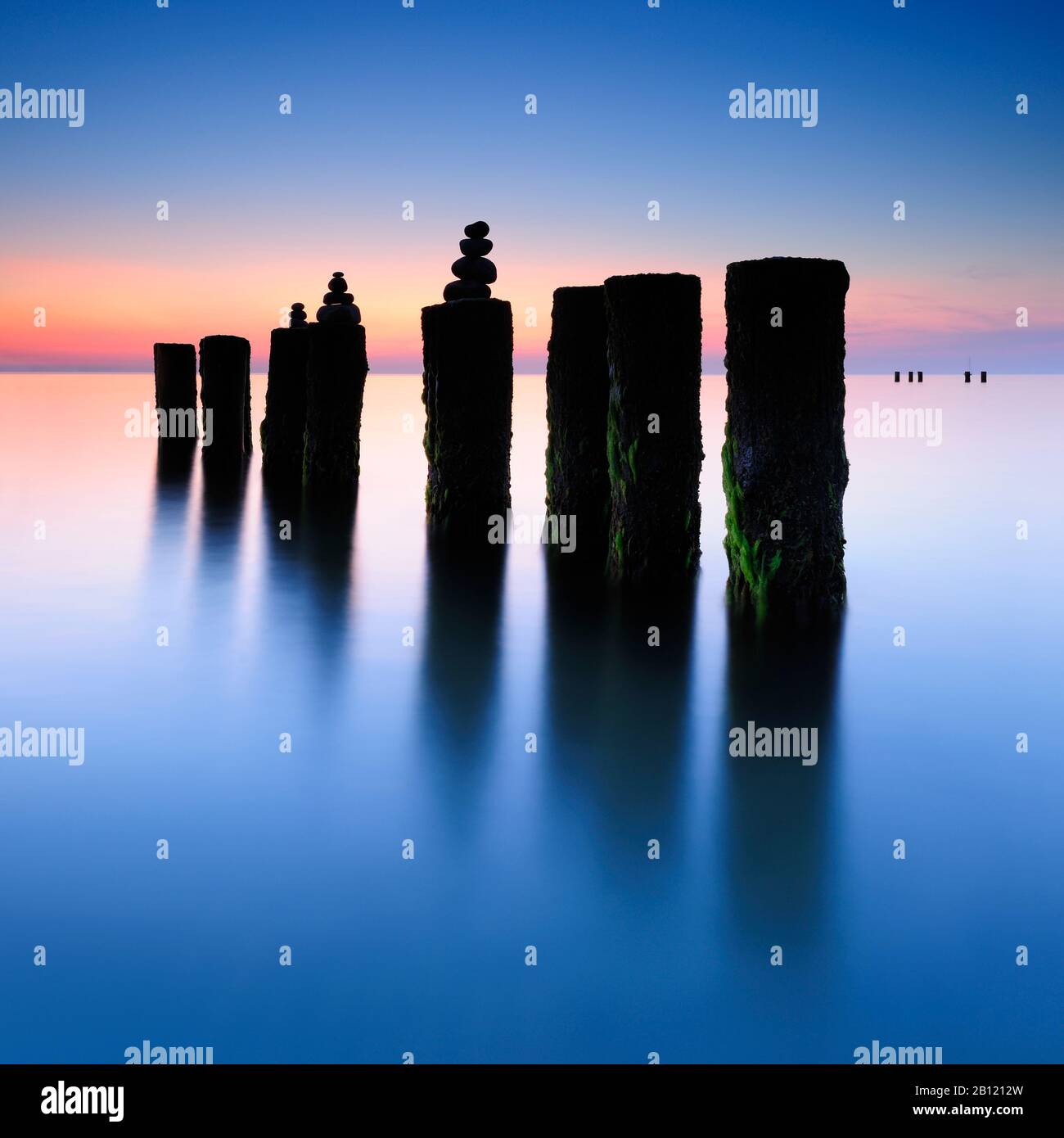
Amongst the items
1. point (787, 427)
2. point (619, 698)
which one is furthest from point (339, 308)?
point (619, 698)

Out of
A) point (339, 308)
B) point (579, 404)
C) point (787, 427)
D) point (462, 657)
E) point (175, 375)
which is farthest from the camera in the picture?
point (175, 375)

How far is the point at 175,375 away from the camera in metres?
21.1

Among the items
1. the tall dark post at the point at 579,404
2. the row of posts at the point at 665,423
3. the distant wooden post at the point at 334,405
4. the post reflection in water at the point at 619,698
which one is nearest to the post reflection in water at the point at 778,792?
the post reflection in water at the point at 619,698

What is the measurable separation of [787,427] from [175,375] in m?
15.8

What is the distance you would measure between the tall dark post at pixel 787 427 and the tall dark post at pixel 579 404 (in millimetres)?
1972

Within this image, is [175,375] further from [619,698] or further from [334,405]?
[619,698]

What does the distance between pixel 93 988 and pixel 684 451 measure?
5.59 metres

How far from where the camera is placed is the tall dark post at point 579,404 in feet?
30.8

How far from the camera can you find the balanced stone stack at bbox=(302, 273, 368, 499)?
14641mm

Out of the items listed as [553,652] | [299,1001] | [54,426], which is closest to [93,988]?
[299,1001]

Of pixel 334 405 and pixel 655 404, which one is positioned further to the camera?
pixel 334 405

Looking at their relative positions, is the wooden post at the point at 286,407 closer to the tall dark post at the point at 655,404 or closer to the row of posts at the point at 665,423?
the row of posts at the point at 665,423

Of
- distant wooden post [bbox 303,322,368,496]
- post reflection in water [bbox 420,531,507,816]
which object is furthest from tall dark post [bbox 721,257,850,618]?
distant wooden post [bbox 303,322,368,496]
